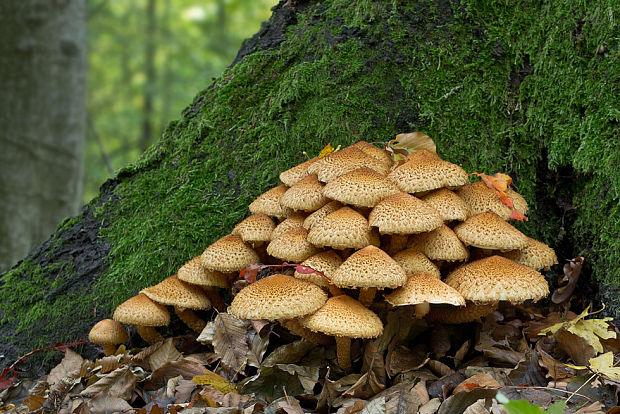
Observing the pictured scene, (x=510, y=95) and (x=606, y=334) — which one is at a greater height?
(x=510, y=95)

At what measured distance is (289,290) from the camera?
7.95 ft

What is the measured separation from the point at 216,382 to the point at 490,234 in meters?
1.73

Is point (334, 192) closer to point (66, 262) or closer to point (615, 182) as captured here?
point (615, 182)

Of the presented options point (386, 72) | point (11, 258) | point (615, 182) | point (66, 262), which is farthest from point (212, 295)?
point (11, 258)

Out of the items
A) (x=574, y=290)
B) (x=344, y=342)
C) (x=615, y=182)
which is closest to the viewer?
(x=344, y=342)

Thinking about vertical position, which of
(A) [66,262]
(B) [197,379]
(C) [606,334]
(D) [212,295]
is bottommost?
(C) [606,334]

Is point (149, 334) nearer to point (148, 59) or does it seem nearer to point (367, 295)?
point (367, 295)

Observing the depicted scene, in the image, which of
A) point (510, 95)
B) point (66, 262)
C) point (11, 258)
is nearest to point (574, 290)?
point (510, 95)

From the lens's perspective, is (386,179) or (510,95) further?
(510,95)

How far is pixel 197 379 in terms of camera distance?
2662mm

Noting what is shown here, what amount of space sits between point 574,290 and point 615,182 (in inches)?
30.9

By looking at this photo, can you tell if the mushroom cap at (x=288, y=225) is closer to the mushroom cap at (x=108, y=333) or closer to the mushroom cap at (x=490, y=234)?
the mushroom cap at (x=490, y=234)

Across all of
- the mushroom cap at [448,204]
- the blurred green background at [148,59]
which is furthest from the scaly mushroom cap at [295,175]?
the blurred green background at [148,59]

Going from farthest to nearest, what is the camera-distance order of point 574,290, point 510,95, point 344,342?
1. point 510,95
2. point 574,290
3. point 344,342
